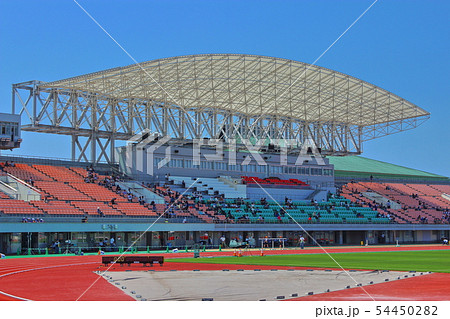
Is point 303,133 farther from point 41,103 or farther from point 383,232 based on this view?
point 41,103

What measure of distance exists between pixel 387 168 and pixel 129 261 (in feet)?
323

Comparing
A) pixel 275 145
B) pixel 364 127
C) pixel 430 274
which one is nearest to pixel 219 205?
pixel 275 145

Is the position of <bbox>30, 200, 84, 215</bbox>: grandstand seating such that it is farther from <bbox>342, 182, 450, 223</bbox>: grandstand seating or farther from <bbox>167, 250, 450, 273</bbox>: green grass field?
<bbox>342, 182, 450, 223</bbox>: grandstand seating

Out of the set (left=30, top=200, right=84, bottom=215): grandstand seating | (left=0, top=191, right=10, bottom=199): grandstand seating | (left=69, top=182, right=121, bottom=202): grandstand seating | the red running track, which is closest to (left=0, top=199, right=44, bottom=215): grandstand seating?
(left=30, top=200, right=84, bottom=215): grandstand seating

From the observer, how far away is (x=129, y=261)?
3556 centimetres

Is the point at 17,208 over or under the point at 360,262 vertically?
over

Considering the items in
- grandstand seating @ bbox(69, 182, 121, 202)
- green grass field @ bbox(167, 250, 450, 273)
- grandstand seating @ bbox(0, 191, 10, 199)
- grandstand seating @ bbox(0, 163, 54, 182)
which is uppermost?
grandstand seating @ bbox(0, 163, 54, 182)

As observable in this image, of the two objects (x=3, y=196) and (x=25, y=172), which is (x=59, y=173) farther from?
(x=3, y=196)

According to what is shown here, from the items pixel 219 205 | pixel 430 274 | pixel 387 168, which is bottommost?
pixel 430 274

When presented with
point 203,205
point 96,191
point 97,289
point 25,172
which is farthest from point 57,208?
point 97,289

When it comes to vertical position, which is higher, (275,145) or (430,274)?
(275,145)
